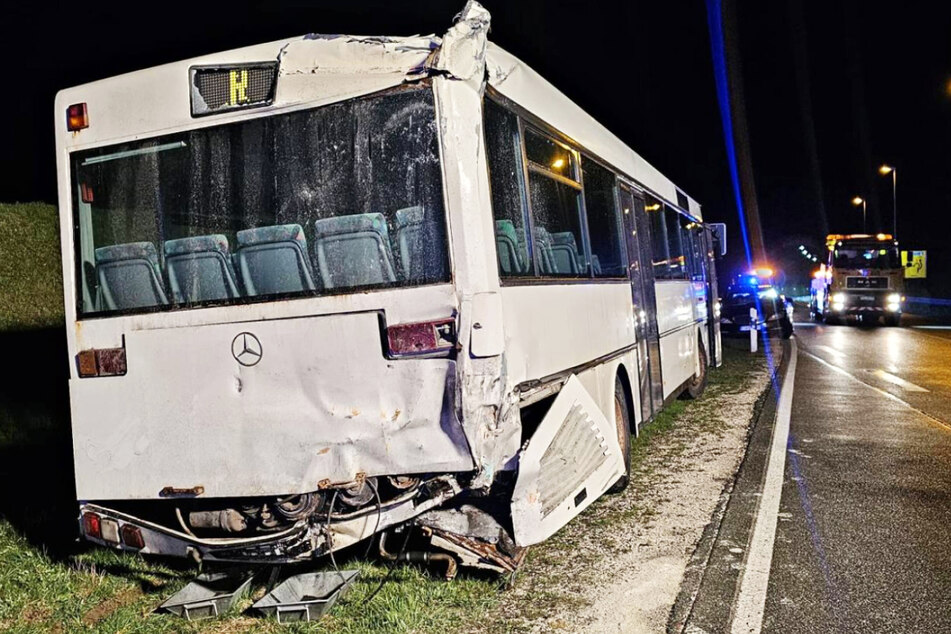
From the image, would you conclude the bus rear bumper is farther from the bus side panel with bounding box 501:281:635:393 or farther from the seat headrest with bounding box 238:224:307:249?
the seat headrest with bounding box 238:224:307:249

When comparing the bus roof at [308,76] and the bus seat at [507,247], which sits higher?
the bus roof at [308,76]

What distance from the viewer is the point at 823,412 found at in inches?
456

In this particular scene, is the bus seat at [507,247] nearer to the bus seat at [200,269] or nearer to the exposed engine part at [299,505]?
the bus seat at [200,269]

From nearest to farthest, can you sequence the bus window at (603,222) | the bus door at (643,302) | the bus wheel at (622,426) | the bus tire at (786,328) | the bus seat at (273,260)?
1. the bus seat at (273,260)
2. the bus window at (603,222)
3. the bus wheel at (622,426)
4. the bus door at (643,302)
5. the bus tire at (786,328)

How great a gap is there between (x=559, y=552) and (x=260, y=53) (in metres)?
3.64

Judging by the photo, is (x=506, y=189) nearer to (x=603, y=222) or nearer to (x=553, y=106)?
(x=553, y=106)

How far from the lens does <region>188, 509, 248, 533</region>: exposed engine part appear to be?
491cm

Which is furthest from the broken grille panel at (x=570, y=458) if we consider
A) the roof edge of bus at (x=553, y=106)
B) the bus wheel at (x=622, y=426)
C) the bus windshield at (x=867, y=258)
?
the bus windshield at (x=867, y=258)

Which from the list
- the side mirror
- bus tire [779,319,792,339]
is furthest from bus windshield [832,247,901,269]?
the side mirror

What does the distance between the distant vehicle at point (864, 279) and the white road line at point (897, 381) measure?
58.1ft

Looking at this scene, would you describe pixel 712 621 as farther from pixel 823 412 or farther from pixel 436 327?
pixel 823 412

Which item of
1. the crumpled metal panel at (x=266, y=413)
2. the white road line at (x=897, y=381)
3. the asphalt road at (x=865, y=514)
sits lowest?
the asphalt road at (x=865, y=514)

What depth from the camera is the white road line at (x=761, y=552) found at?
4621 millimetres

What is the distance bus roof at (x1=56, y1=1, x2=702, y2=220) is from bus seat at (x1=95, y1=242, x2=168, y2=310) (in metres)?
0.62
